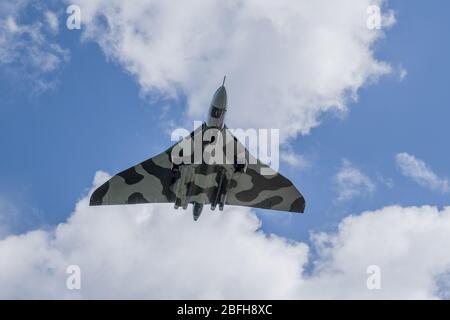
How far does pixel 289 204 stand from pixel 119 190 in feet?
44.0

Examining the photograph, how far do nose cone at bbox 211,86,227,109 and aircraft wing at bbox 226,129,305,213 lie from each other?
760 cm

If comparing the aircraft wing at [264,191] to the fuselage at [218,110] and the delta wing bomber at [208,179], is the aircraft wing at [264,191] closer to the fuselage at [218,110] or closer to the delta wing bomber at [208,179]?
the delta wing bomber at [208,179]

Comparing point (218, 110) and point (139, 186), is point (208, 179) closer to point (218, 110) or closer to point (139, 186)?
point (218, 110)

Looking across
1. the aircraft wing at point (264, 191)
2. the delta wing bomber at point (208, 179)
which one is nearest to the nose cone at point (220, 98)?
the delta wing bomber at point (208, 179)

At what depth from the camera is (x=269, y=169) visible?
3872 centimetres

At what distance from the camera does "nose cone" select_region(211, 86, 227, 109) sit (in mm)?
31594

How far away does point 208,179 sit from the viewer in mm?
35375

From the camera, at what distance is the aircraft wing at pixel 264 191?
38.7 metres

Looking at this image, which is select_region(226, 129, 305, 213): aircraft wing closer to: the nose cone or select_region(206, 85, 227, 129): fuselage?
select_region(206, 85, 227, 129): fuselage

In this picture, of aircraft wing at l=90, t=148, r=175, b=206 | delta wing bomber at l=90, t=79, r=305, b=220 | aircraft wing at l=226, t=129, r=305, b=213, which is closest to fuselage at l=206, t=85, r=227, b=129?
delta wing bomber at l=90, t=79, r=305, b=220

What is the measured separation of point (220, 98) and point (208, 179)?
256 inches
